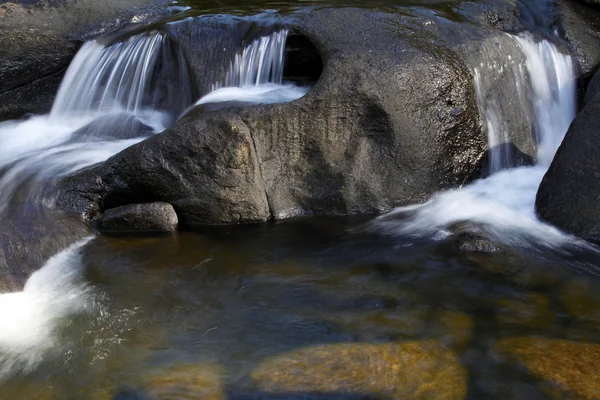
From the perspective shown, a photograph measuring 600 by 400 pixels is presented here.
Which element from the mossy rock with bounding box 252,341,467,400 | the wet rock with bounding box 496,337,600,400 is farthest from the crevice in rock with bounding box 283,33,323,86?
the wet rock with bounding box 496,337,600,400

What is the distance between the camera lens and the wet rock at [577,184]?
612 centimetres

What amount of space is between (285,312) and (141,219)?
213 centimetres

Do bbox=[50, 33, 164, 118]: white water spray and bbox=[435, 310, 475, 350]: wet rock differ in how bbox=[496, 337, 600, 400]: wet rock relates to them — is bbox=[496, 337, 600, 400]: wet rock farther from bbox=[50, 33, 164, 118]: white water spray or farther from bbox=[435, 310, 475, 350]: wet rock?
bbox=[50, 33, 164, 118]: white water spray

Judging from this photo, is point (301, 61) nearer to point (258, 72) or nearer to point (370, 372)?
point (258, 72)

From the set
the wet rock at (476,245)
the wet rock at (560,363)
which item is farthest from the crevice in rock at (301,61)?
the wet rock at (560,363)

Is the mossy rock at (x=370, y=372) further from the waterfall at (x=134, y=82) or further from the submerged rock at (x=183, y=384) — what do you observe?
the waterfall at (x=134, y=82)

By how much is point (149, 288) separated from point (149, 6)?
18.3 feet

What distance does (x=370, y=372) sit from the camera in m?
4.16

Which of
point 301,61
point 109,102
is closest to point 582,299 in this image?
point 301,61

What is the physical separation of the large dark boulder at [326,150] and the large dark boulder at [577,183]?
3.14 ft

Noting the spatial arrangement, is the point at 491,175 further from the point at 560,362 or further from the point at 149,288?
the point at 149,288

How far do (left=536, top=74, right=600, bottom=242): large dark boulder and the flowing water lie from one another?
0.67ft

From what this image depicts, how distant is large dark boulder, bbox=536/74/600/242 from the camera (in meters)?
6.12

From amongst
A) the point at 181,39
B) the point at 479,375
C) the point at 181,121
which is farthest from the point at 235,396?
the point at 181,39
